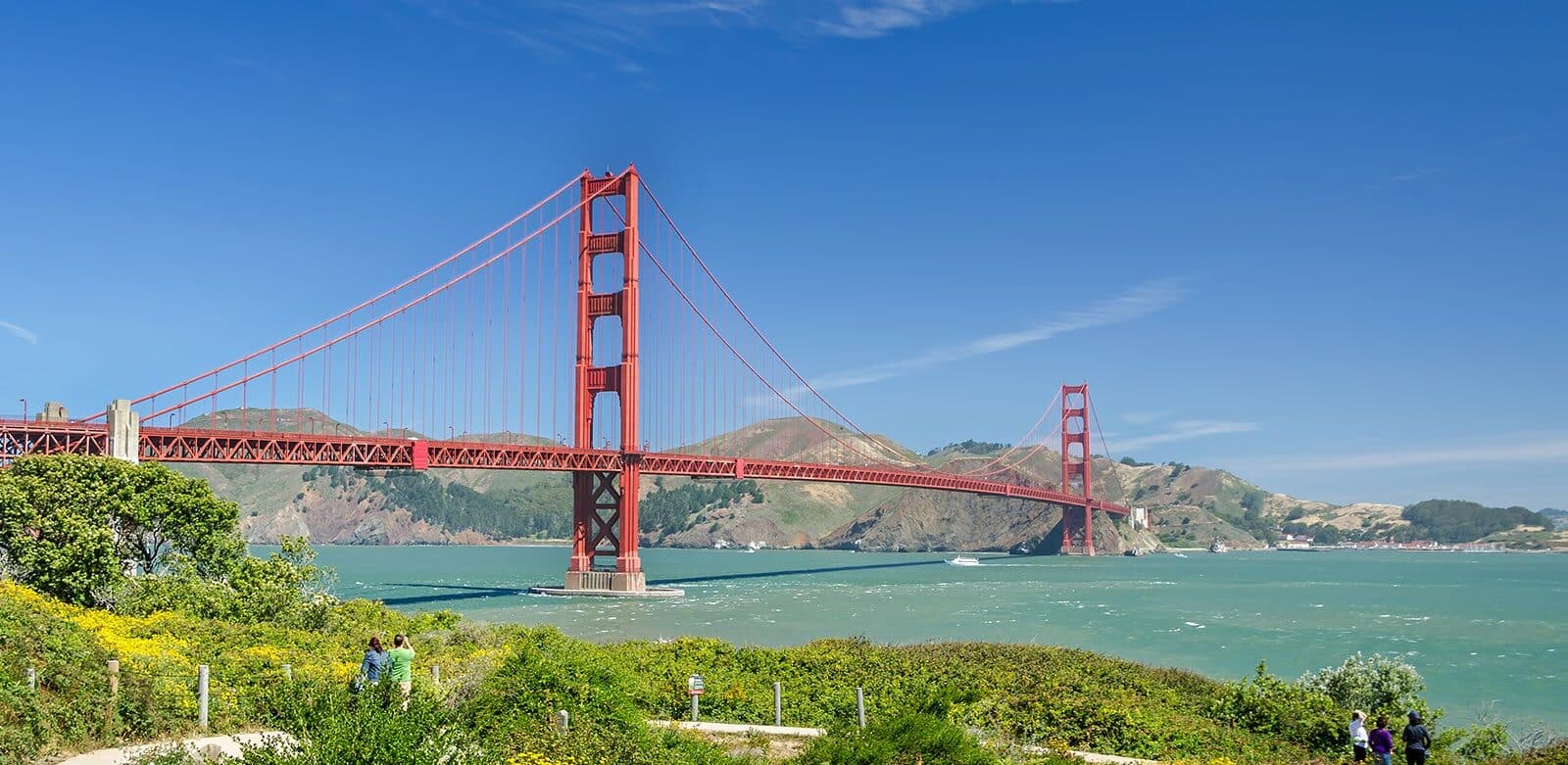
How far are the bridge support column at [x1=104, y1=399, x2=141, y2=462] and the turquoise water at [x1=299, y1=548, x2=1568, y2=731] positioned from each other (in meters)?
16.0

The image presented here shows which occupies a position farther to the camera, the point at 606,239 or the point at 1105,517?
the point at 1105,517

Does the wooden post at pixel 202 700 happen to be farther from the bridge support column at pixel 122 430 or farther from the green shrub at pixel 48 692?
the bridge support column at pixel 122 430

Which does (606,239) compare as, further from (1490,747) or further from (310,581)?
(1490,747)

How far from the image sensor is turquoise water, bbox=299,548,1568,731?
43.3 meters

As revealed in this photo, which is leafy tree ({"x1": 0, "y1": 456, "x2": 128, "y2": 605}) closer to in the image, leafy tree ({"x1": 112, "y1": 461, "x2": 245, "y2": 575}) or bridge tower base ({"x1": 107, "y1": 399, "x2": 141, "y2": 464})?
leafy tree ({"x1": 112, "y1": 461, "x2": 245, "y2": 575})

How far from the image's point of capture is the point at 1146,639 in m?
50.3

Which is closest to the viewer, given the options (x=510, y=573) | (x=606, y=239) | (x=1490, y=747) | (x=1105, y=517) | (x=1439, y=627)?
(x=1490, y=747)

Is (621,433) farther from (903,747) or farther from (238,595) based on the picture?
(903,747)

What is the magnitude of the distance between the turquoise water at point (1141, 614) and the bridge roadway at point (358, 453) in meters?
7.58

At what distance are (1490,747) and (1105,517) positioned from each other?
155 meters

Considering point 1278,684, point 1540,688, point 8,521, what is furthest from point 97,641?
point 1540,688

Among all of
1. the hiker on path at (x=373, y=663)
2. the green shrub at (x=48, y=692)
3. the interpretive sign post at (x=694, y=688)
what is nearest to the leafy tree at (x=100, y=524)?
the green shrub at (x=48, y=692)

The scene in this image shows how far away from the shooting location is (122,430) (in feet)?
151

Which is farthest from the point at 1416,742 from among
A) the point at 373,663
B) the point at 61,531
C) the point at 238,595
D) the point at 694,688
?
the point at 61,531
